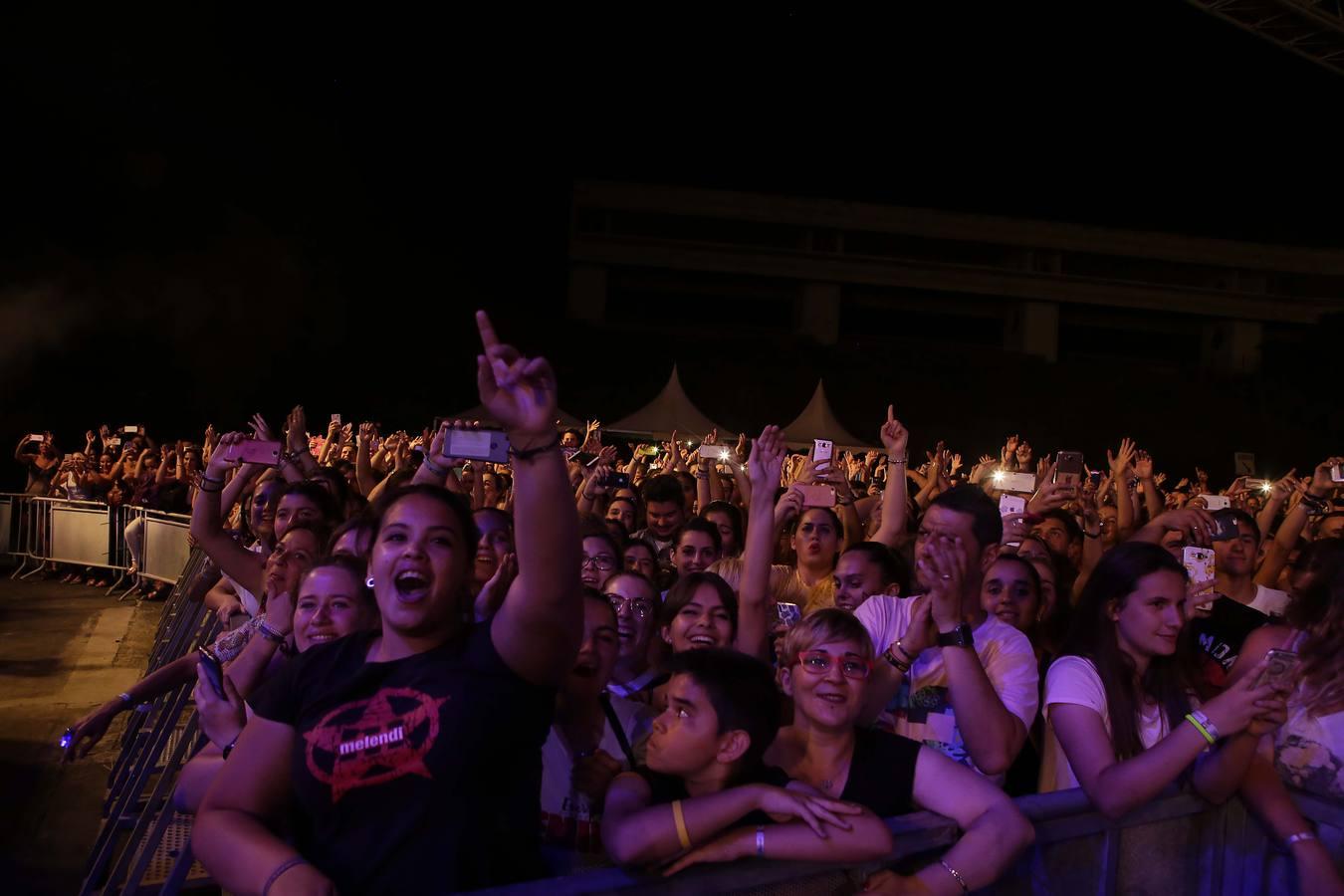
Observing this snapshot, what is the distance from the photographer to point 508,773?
1.92 metres

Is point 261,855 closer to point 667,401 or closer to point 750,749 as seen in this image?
point 750,749

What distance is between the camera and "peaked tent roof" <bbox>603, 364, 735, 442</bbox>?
54.6 feet

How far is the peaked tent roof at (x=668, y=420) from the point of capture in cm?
1666

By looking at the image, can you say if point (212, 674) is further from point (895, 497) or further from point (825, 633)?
point (895, 497)

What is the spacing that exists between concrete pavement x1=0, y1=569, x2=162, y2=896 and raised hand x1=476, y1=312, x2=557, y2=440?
3874 millimetres

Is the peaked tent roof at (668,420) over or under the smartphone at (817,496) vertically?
over

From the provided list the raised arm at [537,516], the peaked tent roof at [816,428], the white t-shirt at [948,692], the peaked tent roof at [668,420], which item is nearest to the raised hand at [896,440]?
the white t-shirt at [948,692]

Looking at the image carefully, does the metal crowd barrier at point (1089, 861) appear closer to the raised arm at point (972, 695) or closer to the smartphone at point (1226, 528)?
the raised arm at point (972, 695)

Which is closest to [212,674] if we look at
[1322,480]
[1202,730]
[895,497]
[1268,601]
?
[1202,730]

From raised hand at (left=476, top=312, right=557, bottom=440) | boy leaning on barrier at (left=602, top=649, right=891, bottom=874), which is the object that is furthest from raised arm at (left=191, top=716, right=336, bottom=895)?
raised hand at (left=476, top=312, right=557, bottom=440)

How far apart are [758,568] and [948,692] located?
0.79m

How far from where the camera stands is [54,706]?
721 cm

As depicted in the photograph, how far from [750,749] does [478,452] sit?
1096 millimetres

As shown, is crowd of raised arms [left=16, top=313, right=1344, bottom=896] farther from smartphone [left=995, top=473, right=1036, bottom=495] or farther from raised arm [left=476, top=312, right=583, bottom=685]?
smartphone [left=995, top=473, right=1036, bottom=495]
